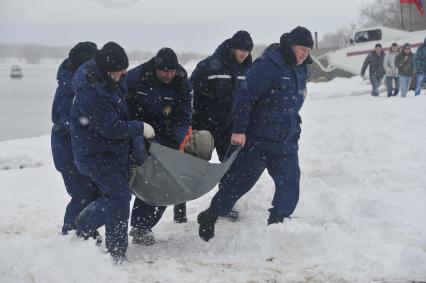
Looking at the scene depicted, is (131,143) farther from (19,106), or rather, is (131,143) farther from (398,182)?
(19,106)

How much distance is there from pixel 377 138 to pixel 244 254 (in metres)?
4.78

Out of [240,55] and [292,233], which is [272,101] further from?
[292,233]

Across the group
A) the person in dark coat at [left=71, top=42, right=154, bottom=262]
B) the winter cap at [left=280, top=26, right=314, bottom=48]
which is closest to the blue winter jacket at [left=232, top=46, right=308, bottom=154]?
the winter cap at [left=280, top=26, right=314, bottom=48]

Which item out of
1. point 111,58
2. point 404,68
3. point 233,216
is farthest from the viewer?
point 404,68

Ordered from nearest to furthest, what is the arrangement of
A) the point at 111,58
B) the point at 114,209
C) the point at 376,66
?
the point at 111,58
the point at 114,209
the point at 376,66

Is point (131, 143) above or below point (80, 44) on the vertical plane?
below

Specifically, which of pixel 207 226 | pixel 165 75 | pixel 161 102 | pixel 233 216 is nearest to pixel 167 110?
pixel 161 102

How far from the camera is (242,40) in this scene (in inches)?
205

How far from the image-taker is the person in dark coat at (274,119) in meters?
4.71

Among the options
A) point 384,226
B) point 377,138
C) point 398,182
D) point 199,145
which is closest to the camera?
point 199,145

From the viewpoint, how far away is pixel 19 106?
2681cm

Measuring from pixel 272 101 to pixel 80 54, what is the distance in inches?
63.9

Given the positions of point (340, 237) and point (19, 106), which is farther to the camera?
point (19, 106)

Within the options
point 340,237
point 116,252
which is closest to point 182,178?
point 116,252
